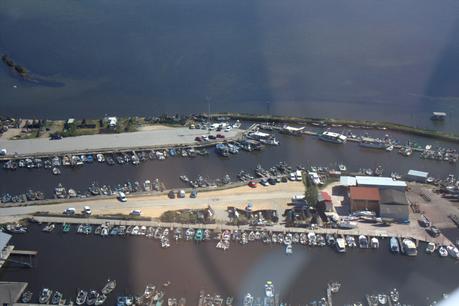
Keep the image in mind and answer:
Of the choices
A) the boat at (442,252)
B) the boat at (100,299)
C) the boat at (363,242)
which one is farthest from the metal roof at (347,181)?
the boat at (100,299)

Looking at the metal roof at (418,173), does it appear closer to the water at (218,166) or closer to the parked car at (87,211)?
the water at (218,166)

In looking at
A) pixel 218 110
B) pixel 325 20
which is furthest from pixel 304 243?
pixel 325 20

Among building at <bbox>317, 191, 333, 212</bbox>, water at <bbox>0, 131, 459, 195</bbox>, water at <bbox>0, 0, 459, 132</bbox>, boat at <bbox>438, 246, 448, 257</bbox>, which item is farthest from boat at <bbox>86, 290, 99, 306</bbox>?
water at <bbox>0, 0, 459, 132</bbox>

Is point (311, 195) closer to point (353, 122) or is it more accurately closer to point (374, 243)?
point (374, 243)

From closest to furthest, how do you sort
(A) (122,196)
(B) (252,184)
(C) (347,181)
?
1. (A) (122,196)
2. (C) (347,181)
3. (B) (252,184)

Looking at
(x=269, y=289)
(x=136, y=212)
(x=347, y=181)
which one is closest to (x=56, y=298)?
(x=136, y=212)

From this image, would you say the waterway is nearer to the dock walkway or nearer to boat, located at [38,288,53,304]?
boat, located at [38,288,53,304]
